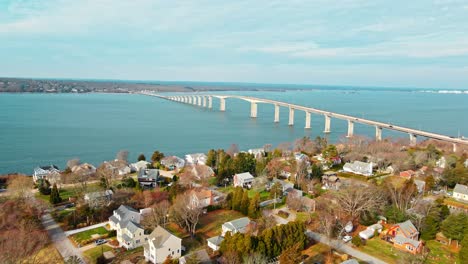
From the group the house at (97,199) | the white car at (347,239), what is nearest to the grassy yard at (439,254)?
the white car at (347,239)

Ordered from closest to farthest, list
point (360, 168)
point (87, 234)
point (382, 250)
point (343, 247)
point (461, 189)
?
point (382, 250) < point (343, 247) < point (87, 234) < point (461, 189) < point (360, 168)

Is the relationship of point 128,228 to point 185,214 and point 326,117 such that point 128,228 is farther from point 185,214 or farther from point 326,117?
point 326,117

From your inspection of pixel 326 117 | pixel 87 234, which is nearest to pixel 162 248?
pixel 87 234

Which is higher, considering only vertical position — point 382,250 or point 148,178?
point 148,178

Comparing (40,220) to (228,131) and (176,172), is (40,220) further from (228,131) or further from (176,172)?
(228,131)

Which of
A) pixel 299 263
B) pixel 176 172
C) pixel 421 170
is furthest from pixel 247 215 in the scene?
pixel 421 170

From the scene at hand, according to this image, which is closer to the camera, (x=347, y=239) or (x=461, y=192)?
(x=347, y=239)

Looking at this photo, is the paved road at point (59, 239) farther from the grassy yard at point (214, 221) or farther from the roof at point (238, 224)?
the roof at point (238, 224)
